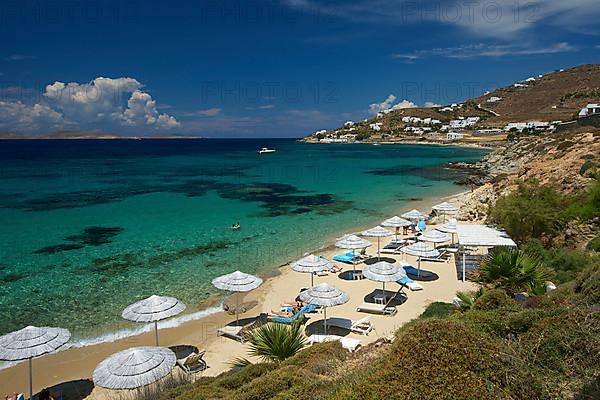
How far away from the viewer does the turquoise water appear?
647 inches

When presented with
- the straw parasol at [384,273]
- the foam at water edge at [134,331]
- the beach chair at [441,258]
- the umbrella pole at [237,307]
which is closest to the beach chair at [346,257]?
the beach chair at [441,258]

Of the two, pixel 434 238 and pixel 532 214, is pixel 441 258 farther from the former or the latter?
pixel 532 214

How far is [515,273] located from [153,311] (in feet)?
37.8

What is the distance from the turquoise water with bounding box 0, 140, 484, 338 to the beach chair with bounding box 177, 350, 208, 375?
4260mm

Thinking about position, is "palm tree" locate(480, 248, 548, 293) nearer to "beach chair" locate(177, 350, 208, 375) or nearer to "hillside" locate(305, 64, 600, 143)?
"beach chair" locate(177, 350, 208, 375)

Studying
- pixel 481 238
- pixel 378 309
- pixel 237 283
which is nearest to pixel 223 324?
pixel 237 283

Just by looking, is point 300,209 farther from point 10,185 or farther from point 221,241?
point 10,185

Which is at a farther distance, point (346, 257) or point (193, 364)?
point (346, 257)


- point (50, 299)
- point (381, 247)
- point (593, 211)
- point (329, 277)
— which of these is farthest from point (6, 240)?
point (593, 211)

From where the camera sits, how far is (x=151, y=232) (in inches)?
1059

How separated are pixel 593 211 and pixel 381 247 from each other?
1006 centimetres

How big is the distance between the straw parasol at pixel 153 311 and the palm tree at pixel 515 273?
1040 cm

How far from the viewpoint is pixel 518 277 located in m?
12.9

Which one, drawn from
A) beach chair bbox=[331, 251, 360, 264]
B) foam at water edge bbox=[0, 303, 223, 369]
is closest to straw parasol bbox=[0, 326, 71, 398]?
foam at water edge bbox=[0, 303, 223, 369]
